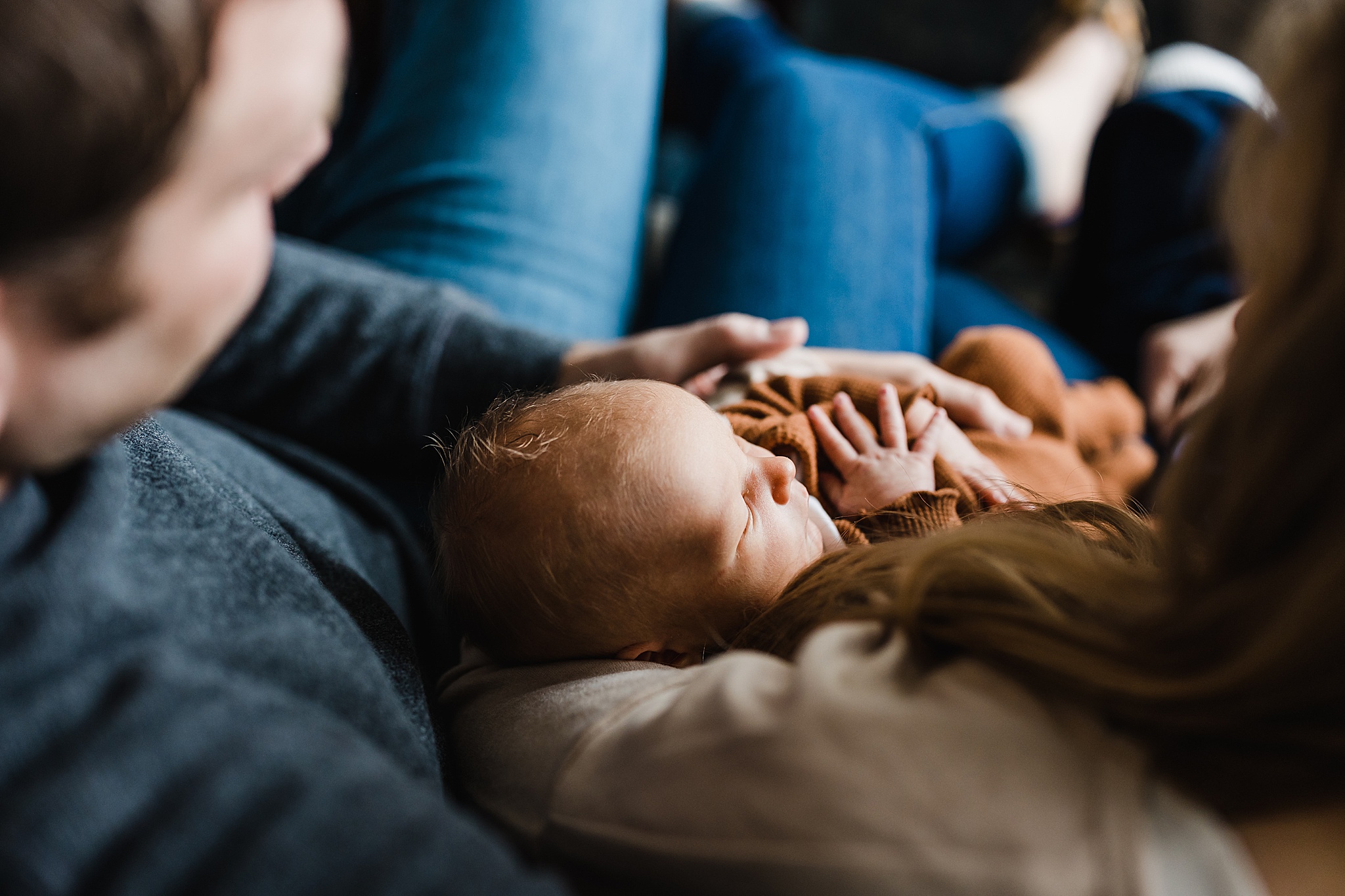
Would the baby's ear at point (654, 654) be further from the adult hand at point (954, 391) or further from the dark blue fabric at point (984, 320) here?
the dark blue fabric at point (984, 320)

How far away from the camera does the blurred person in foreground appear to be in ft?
1.15

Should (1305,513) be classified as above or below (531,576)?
above

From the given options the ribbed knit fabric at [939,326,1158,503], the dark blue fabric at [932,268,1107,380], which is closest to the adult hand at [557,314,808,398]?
the ribbed knit fabric at [939,326,1158,503]

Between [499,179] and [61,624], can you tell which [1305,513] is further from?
[499,179]

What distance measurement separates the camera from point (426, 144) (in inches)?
41.8

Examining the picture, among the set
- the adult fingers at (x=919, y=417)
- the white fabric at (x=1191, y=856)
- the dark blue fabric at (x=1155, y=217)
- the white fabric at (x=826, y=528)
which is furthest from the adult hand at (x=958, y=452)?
the dark blue fabric at (x=1155, y=217)

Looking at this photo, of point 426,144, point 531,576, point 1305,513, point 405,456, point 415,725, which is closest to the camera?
point 1305,513

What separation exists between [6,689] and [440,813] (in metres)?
0.19

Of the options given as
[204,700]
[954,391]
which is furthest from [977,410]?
[204,700]

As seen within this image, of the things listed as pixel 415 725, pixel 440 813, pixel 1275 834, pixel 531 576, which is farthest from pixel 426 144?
pixel 1275 834

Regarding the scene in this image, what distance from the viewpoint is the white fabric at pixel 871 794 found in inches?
13.9

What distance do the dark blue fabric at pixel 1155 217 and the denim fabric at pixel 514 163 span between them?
689 mm

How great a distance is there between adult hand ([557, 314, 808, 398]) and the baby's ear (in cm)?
27

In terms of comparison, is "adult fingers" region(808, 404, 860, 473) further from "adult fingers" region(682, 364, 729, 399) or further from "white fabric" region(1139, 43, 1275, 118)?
"white fabric" region(1139, 43, 1275, 118)
